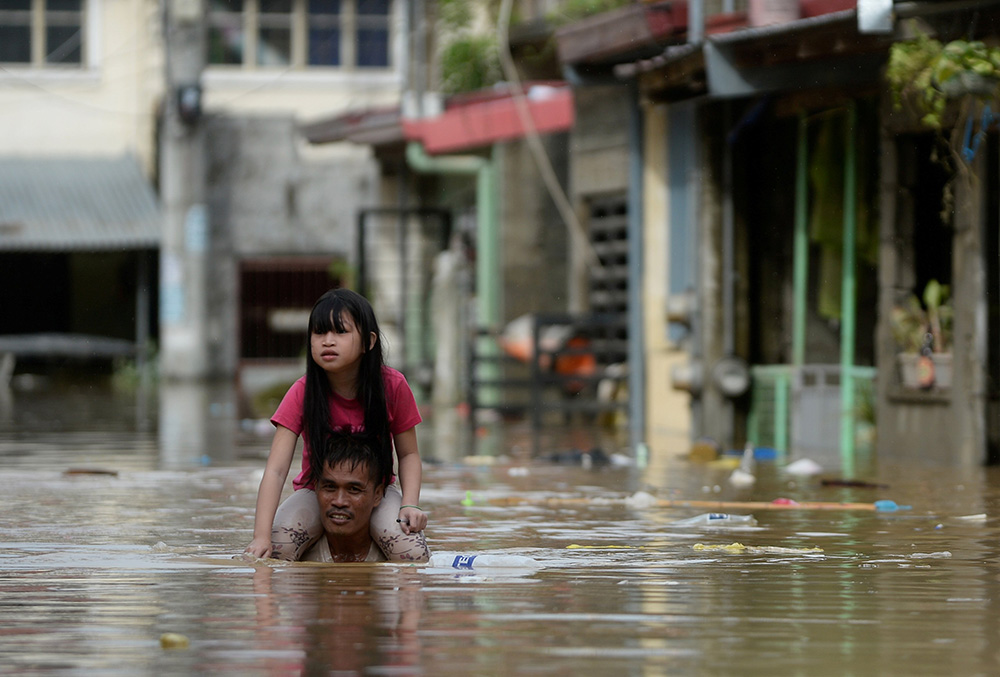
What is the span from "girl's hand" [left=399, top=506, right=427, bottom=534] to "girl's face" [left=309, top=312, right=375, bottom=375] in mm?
579

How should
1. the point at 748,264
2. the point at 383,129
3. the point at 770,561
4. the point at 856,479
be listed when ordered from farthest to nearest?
1. the point at 383,129
2. the point at 748,264
3. the point at 856,479
4. the point at 770,561

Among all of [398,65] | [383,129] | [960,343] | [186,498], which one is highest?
[398,65]

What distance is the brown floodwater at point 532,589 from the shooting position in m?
4.73

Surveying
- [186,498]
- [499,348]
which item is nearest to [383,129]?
[499,348]

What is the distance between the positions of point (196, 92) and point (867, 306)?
20.5 metres

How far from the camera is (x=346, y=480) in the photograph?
656 centimetres

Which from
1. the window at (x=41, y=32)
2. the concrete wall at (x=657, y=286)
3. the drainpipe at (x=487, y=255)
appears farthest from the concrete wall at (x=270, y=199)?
the concrete wall at (x=657, y=286)

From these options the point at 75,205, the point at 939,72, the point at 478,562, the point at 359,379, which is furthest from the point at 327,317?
the point at 75,205

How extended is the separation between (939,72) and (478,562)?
231 inches

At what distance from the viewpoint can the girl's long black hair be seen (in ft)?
21.6

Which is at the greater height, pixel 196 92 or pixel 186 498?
pixel 196 92

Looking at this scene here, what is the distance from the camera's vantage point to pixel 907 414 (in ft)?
42.1

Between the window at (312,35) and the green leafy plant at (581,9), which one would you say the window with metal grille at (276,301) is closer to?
the window at (312,35)

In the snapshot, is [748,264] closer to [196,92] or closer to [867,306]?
[867,306]
